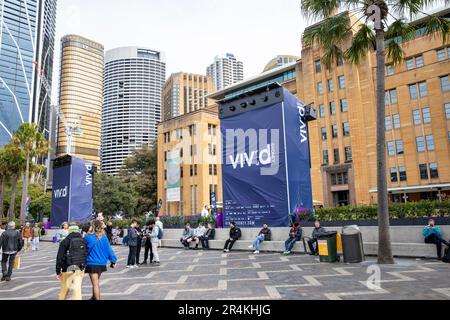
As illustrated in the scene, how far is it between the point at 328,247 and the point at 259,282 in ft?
13.5

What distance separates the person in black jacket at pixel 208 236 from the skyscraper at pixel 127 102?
137 m

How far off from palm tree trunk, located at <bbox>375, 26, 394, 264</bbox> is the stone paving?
503 millimetres

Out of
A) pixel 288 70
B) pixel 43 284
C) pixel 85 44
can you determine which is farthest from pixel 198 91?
pixel 43 284

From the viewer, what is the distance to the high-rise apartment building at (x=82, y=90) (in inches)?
5002

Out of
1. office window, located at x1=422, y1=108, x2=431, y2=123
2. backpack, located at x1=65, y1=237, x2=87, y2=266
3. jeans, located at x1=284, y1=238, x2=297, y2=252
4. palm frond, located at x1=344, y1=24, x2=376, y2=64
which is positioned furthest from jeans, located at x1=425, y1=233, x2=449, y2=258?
office window, located at x1=422, y1=108, x2=431, y2=123

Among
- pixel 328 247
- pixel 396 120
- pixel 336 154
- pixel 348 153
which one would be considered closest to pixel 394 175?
pixel 348 153

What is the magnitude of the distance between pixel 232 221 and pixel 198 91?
102863 mm

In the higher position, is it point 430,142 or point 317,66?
point 317,66

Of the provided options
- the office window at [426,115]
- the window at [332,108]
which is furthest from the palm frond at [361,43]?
the window at [332,108]

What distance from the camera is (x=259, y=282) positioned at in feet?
27.4

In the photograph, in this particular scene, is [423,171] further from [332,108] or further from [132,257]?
[132,257]

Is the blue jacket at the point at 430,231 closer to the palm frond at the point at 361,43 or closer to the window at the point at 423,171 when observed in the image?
the palm frond at the point at 361,43

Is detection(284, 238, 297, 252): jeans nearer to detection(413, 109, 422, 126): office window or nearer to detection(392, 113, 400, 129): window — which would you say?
detection(413, 109, 422, 126): office window

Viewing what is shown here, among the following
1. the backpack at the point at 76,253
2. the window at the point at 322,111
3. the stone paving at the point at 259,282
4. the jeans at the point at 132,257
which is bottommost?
the stone paving at the point at 259,282
